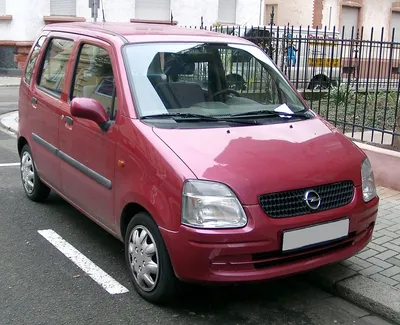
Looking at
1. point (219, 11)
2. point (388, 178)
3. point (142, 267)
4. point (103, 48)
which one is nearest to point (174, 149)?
point (142, 267)

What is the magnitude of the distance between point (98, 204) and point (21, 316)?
3.47 feet

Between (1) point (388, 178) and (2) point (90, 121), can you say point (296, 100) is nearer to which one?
(2) point (90, 121)

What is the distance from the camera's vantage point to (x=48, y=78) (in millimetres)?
5461

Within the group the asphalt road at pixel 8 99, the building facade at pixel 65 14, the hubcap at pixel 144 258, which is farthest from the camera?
the building facade at pixel 65 14

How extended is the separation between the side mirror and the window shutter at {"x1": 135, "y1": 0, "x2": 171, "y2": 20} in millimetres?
18492

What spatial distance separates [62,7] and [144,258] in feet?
61.9

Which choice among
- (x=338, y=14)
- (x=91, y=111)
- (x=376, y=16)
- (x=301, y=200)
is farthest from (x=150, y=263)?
(x=376, y=16)

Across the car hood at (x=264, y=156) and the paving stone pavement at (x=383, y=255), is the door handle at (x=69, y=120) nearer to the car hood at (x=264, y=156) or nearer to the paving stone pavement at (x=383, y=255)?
the car hood at (x=264, y=156)

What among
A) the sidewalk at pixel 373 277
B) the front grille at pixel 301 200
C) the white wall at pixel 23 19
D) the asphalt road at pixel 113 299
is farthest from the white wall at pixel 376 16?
the front grille at pixel 301 200

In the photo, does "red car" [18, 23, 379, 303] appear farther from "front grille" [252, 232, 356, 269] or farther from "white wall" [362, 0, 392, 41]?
"white wall" [362, 0, 392, 41]

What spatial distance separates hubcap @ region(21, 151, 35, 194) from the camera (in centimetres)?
591

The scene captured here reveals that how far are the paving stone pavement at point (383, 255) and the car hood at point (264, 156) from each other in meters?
0.86

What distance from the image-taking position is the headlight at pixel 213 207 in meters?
3.36

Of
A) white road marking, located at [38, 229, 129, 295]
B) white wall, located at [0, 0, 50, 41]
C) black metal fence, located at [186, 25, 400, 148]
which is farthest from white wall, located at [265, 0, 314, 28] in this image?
white road marking, located at [38, 229, 129, 295]
